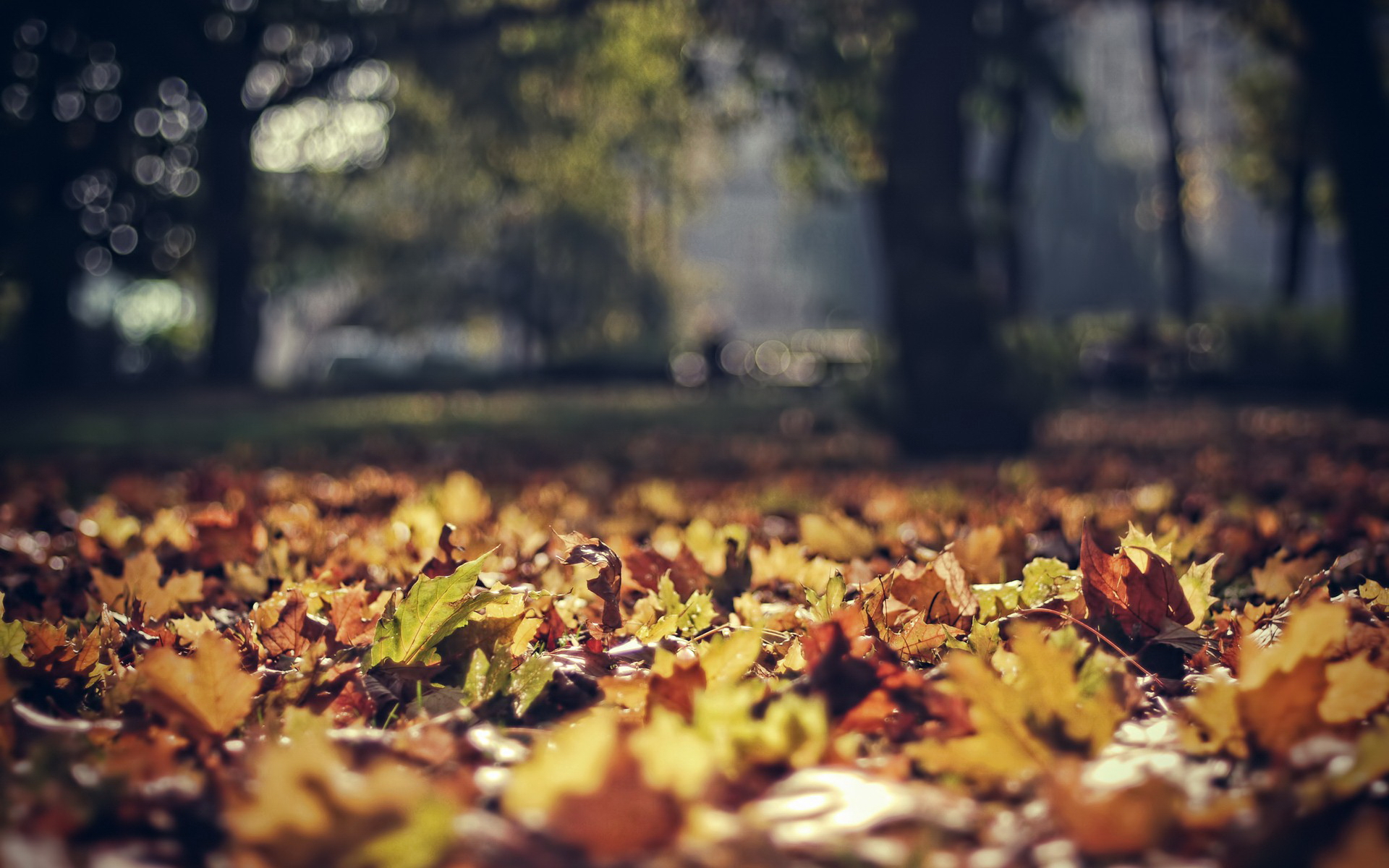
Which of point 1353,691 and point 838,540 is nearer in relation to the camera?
point 1353,691

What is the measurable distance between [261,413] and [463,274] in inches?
923

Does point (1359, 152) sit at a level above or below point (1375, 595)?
above

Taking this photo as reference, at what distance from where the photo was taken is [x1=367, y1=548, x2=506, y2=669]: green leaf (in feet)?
5.80

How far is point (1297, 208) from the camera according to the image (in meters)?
21.5

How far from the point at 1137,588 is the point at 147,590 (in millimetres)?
1823

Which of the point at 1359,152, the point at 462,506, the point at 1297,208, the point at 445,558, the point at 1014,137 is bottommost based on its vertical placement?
the point at 462,506

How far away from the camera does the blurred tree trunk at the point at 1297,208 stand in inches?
753

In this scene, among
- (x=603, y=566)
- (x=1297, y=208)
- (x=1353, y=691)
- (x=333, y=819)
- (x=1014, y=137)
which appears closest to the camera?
(x=333, y=819)

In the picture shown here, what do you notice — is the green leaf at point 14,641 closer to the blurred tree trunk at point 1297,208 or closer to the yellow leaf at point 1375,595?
the yellow leaf at point 1375,595

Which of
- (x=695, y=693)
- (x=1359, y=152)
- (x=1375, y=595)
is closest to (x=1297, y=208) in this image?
(x=1359, y=152)

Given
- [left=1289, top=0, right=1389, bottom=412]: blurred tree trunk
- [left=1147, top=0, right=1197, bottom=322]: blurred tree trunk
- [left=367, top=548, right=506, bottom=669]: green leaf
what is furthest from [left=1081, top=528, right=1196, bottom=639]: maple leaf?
[left=1147, top=0, right=1197, bottom=322]: blurred tree trunk

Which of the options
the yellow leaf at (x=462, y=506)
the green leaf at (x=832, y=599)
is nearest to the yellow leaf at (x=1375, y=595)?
the green leaf at (x=832, y=599)

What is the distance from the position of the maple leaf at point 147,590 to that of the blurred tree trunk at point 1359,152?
10915 mm

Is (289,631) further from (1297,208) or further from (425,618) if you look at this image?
(1297,208)
